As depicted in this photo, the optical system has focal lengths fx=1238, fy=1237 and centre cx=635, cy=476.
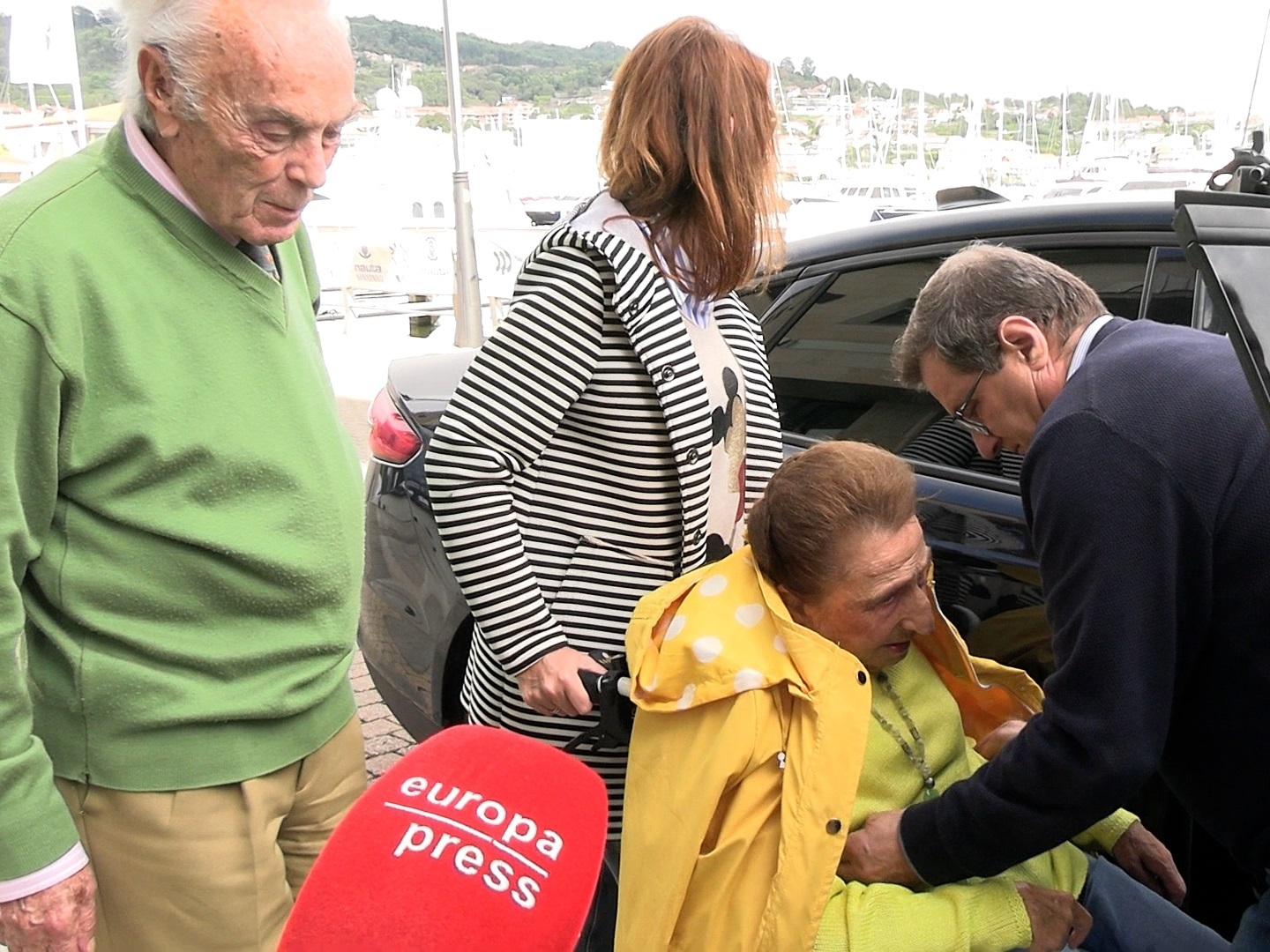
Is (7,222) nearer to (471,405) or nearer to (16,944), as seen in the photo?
(471,405)

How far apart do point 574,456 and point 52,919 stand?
940 mm


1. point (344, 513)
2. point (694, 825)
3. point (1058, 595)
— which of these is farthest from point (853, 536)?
point (344, 513)

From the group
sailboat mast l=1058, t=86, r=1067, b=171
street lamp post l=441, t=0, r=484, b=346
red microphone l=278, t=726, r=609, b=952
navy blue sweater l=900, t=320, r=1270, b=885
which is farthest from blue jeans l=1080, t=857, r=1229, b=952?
sailboat mast l=1058, t=86, r=1067, b=171

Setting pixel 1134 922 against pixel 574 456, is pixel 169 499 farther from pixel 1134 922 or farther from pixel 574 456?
pixel 1134 922

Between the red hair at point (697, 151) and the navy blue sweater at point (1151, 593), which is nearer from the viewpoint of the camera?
the navy blue sweater at point (1151, 593)

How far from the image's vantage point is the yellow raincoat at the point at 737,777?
5.25 feet

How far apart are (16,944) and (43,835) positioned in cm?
15

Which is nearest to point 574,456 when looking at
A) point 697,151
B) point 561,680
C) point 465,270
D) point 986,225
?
point 561,680

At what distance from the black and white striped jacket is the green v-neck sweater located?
0.24 m

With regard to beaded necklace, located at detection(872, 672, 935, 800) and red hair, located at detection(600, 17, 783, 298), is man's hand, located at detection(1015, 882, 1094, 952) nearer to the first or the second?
beaded necklace, located at detection(872, 672, 935, 800)

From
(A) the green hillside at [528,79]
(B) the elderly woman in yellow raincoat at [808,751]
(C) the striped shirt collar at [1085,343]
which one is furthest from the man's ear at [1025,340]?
(A) the green hillside at [528,79]

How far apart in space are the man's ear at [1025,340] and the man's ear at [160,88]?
1.10 meters

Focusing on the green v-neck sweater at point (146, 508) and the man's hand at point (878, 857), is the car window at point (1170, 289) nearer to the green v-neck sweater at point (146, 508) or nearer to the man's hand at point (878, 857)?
the man's hand at point (878, 857)

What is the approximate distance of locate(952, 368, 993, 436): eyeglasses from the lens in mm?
1758
